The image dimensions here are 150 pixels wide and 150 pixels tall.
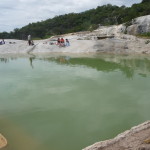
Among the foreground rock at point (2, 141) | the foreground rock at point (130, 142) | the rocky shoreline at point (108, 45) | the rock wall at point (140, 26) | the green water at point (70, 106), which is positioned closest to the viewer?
the foreground rock at point (130, 142)

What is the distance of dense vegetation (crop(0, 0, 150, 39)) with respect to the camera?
48575mm

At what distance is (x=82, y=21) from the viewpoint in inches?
2378

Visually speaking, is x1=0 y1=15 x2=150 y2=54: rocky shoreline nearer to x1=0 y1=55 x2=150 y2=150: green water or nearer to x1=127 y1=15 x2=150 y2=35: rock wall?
x1=127 y1=15 x2=150 y2=35: rock wall

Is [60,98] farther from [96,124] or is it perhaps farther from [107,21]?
[107,21]

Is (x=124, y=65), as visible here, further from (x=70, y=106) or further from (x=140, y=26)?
(x=140, y=26)

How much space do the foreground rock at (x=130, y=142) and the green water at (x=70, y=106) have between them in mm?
1489

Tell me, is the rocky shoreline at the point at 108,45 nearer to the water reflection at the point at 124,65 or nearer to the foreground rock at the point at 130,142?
the water reflection at the point at 124,65

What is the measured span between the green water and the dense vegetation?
2936cm

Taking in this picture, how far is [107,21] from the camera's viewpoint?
53.7 m

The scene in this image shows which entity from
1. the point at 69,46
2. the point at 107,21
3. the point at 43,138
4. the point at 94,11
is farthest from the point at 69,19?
the point at 43,138

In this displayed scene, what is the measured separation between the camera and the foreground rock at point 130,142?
6434 mm

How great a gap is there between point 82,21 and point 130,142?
5540 centimetres

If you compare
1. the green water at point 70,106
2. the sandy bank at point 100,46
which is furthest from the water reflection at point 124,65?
the sandy bank at point 100,46

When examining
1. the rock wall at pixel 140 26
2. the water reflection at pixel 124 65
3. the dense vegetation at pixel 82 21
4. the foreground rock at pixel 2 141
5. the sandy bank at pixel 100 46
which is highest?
the dense vegetation at pixel 82 21
